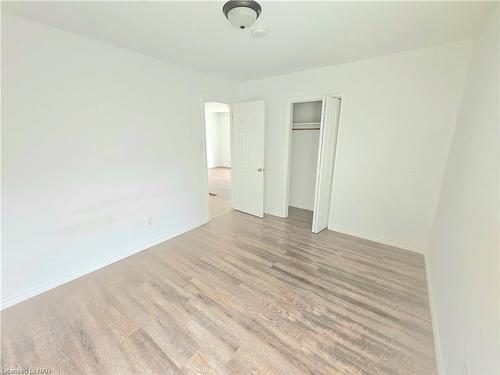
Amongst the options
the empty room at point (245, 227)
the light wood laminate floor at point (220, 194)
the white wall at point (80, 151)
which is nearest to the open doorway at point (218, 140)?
the light wood laminate floor at point (220, 194)

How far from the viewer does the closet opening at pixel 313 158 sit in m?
3.02

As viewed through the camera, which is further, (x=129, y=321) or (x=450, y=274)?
(x=129, y=321)

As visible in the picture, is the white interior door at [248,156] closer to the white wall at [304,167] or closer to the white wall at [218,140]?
the white wall at [304,167]

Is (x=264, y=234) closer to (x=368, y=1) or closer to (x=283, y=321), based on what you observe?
(x=283, y=321)

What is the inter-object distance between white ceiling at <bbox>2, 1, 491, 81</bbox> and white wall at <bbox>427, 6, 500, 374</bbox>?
1.23 ft

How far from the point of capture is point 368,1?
153 centimetres

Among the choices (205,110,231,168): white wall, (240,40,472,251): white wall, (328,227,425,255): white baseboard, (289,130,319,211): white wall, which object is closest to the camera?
(240,40,472,251): white wall

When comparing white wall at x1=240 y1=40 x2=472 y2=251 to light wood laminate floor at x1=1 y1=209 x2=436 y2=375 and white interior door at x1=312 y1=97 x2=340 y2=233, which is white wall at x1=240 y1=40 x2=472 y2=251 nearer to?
white interior door at x1=312 y1=97 x2=340 y2=233

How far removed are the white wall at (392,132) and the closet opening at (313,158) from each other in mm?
140

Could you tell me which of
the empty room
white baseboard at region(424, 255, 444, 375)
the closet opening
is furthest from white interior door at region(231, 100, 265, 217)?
white baseboard at region(424, 255, 444, 375)

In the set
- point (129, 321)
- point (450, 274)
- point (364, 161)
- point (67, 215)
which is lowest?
point (129, 321)

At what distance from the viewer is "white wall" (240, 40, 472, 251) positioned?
232cm

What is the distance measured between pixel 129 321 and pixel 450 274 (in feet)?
8.29


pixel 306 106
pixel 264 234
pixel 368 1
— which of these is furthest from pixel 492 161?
pixel 306 106
